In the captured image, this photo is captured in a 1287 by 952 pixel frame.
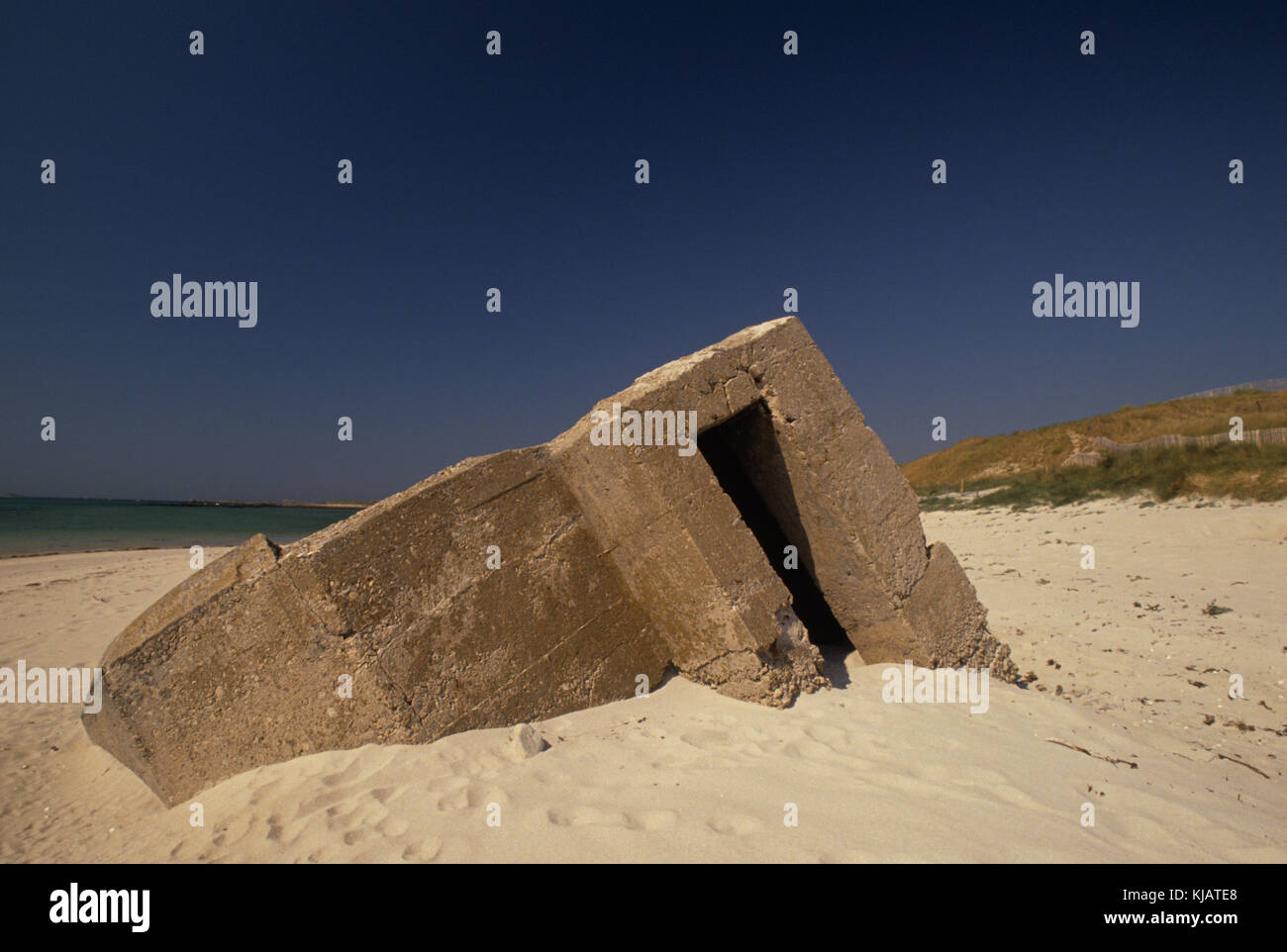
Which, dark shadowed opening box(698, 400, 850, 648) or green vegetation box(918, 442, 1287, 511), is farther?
green vegetation box(918, 442, 1287, 511)

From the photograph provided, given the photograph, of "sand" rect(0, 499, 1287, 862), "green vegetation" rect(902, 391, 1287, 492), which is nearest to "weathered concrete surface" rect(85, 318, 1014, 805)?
"sand" rect(0, 499, 1287, 862)

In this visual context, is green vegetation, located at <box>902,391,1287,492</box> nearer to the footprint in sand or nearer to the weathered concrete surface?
the weathered concrete surface

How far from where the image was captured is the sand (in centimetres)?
243

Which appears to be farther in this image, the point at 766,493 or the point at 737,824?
the point at 766,493

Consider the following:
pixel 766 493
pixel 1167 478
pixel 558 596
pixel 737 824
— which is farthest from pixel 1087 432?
pixel 737 824

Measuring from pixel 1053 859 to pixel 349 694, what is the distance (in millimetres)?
3120

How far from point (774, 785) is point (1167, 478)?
14.7m

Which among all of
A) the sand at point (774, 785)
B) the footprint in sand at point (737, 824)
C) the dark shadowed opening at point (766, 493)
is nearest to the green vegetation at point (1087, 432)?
the dark shadowed opening at point (766, 493)

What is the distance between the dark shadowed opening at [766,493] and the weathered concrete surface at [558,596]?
3 cm

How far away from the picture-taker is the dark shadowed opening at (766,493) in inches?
170

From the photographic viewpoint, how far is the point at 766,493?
4672mm

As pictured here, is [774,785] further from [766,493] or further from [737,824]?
[766,493]

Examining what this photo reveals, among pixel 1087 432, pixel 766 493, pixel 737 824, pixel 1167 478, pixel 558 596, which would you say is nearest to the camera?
pixel 737 824

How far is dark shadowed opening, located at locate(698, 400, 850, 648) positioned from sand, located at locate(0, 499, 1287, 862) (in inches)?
29.9
